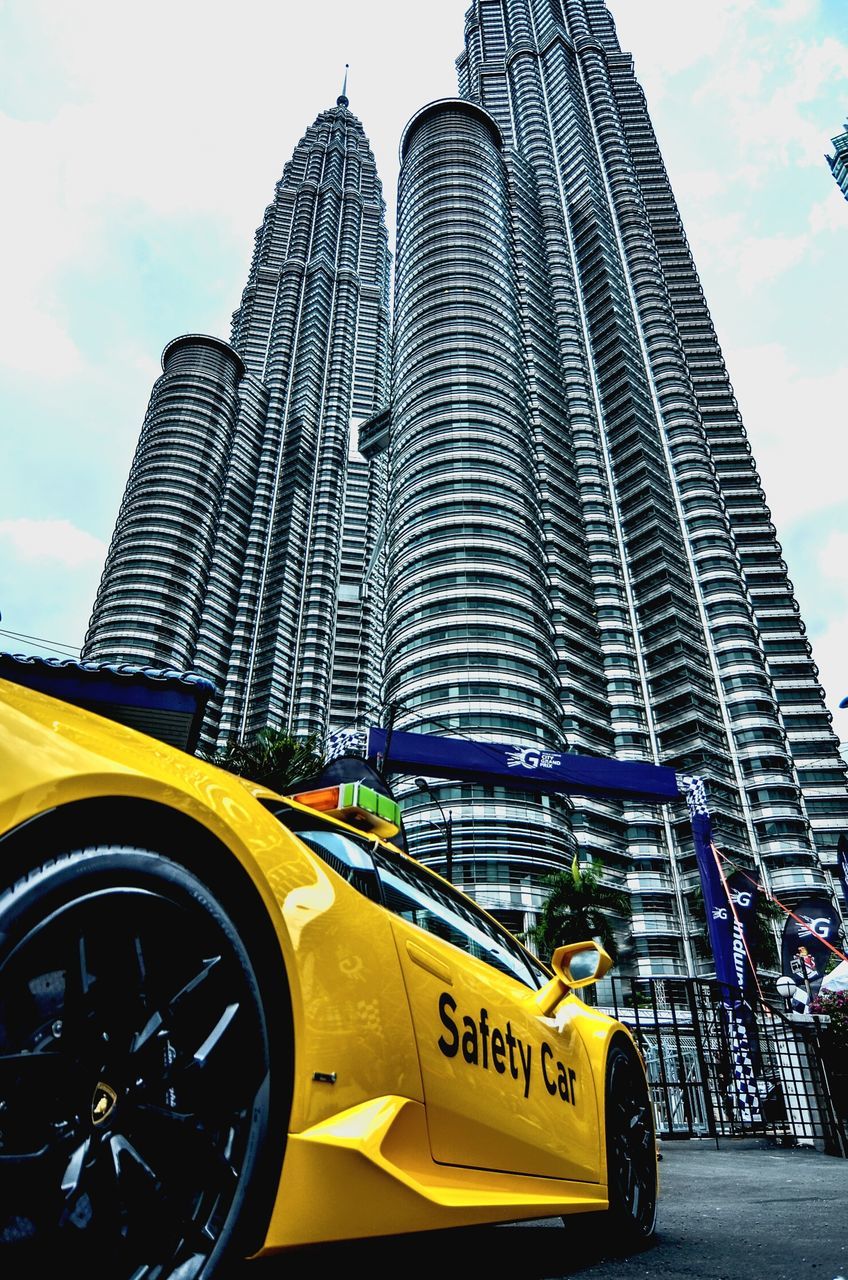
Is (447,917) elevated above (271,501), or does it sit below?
below

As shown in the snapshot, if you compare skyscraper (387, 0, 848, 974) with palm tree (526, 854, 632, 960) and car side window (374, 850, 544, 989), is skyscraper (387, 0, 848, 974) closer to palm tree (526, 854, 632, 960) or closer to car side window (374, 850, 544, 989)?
palm tree (526, 854, 632, 960)

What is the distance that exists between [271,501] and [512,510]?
48542mm

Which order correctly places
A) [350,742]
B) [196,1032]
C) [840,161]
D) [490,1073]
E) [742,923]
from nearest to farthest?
[196,1032] < [490,1073] < [350,742] < [742,923] < [840,161]

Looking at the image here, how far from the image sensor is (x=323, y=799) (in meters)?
2.71

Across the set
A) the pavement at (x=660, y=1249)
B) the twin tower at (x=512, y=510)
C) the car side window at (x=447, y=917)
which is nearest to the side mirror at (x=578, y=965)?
the car side window at (x=447, y=917)

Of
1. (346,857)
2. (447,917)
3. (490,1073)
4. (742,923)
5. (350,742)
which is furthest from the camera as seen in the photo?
(742,923)

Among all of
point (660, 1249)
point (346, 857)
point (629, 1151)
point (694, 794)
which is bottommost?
point (660, 1249)

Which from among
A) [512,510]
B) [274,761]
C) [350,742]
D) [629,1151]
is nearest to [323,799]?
[629,1151]

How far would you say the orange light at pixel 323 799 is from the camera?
2.65 metres

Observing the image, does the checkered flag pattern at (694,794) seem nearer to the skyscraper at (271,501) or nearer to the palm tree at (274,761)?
the palm tree at (274,761)

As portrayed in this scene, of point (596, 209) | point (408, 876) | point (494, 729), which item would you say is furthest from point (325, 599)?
point (408, 876)

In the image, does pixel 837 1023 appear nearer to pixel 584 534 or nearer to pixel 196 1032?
pixel 196 1032

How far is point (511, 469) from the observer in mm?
70625

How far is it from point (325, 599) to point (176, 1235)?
9938 centimetres
